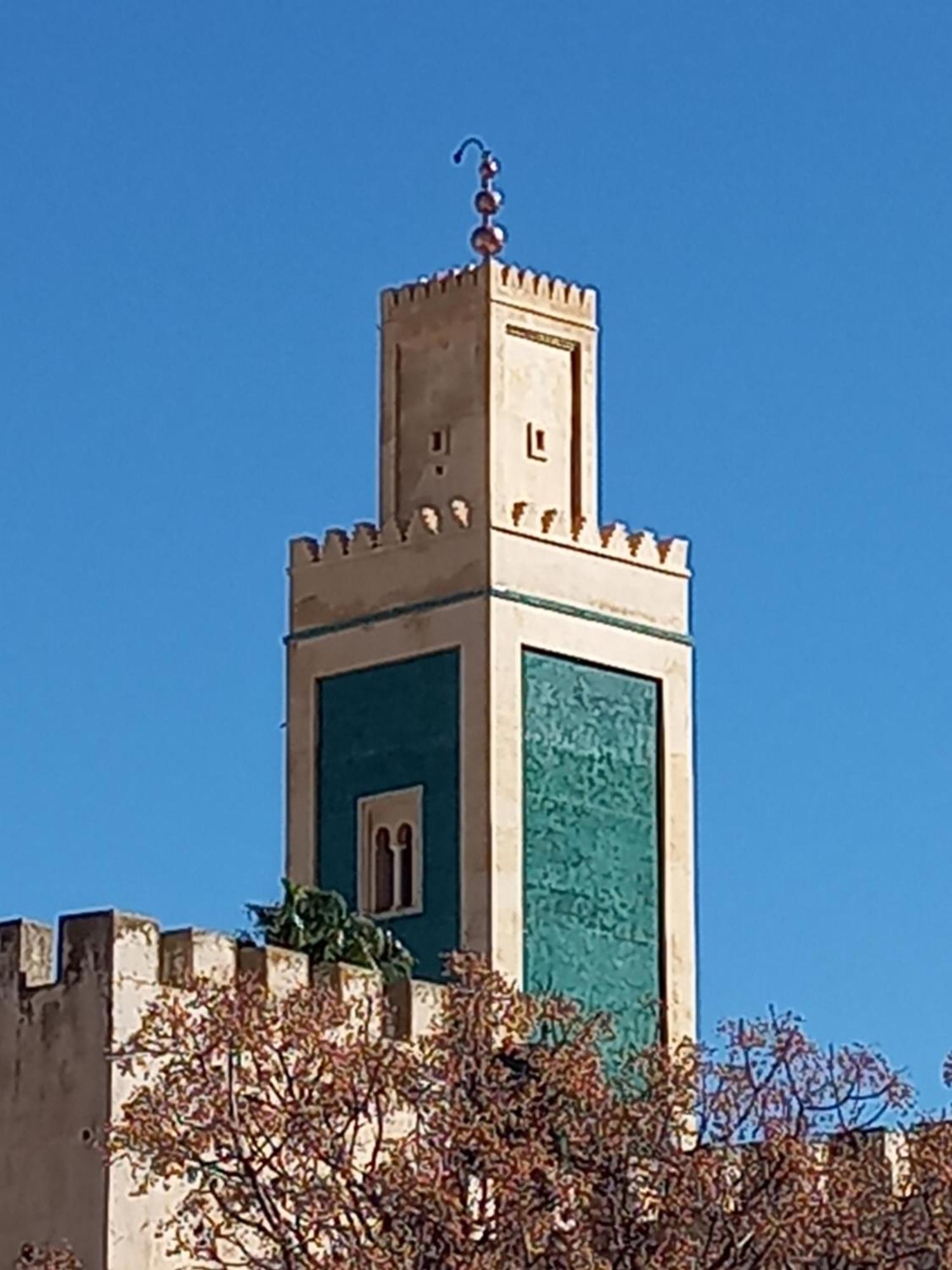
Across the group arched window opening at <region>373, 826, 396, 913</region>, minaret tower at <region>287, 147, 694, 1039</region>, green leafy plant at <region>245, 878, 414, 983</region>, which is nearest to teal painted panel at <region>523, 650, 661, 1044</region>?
minaret tower at <region>287, 147, 694, 1039</region>

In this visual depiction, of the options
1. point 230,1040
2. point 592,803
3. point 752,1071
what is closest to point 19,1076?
point 230,1040

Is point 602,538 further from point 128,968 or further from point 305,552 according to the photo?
point 128,968

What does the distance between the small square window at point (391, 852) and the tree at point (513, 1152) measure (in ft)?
54.4

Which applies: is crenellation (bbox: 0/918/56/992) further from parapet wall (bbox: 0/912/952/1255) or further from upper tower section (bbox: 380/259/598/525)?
upper tower section (bbox: 380/259/598/525)

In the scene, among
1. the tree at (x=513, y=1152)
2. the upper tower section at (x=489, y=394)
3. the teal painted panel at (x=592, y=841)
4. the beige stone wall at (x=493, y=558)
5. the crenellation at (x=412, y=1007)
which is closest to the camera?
the tree at (x=513, y=1152)

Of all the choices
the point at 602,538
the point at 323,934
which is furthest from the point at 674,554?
the point at 323,934

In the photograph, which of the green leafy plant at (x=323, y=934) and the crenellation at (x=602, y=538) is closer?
the green leafy plant at (x=323, y=934)

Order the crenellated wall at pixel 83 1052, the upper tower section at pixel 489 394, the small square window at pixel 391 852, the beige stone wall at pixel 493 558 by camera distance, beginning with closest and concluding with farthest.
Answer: the crenellated wall at pixel 83 1052, the small square window at pixel 391 852, the beige stone wall at pixel 493 558, the upper tower section at pixel 489 394

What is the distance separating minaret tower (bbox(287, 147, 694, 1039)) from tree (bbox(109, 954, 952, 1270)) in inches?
615

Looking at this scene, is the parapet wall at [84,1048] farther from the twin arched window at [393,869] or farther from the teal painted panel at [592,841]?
the twin arched window at [393,869]

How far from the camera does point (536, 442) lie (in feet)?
139

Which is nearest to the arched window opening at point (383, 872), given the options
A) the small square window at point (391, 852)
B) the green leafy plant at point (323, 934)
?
the small square window at point (391, 852)

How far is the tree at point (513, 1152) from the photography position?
880 inches

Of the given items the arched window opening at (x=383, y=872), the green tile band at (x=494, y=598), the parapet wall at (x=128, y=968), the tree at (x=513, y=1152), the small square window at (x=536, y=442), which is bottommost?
the tree at (x=513, y=1152)
